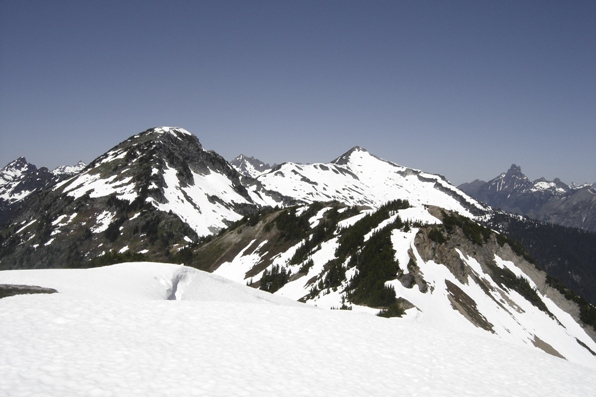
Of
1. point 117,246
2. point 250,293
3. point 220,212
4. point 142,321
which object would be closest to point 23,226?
point 117,246

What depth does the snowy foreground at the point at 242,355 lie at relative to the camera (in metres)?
8.46

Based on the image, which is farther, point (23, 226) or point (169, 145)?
point (169, 145)

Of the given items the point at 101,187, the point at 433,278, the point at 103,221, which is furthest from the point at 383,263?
the point at 101,187

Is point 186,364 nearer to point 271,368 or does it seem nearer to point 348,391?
point 271,368

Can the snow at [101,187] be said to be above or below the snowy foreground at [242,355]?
above

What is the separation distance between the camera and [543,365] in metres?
14.2

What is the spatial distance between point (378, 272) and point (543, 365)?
23.0 meters

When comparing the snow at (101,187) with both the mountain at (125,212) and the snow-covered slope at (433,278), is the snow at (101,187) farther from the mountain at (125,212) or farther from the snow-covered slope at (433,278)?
the snow-covered slope at (433,278)

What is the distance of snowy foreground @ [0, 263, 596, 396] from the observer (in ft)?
27.8

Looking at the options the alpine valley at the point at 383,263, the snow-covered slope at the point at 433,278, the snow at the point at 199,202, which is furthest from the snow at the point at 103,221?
the snow-covered slope at the point at 433,278

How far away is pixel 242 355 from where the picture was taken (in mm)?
10727

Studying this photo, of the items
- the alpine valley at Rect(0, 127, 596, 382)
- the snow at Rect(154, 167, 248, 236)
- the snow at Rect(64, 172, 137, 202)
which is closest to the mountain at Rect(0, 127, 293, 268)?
the snow at Rect(64, 172, 137, 202)

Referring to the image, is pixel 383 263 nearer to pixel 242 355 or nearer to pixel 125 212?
pixel 242 355

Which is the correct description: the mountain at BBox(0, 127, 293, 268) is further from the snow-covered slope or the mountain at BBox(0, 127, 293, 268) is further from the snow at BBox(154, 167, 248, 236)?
the snow-covered slope
